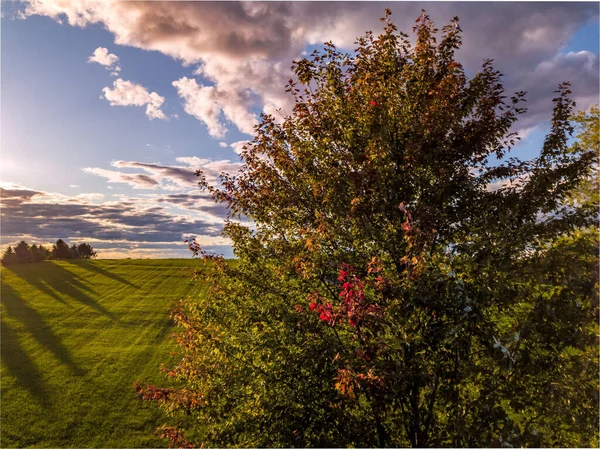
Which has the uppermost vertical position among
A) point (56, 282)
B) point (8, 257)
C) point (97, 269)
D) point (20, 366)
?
point (8, 257)

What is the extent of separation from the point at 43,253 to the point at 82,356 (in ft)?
207

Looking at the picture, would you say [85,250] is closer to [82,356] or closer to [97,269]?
[97,269]

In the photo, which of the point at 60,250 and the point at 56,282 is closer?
the point at 56,282

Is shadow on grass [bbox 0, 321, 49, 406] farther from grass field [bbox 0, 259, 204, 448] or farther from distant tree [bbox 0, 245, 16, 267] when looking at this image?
distant tree [bbox 0, 245, 16, 267]

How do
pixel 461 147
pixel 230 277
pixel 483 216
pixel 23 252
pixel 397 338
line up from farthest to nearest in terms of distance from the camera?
pixel 23 252
pixel 230 277
pixel 461 147
pixel 483 216
pixel 397 338

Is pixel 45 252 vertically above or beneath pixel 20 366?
above

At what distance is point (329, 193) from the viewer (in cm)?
859

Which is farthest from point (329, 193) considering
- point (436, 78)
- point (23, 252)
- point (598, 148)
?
point (23, 252)

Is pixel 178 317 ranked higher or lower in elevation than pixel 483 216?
lower

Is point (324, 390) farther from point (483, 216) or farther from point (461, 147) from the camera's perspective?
point (461, 147)

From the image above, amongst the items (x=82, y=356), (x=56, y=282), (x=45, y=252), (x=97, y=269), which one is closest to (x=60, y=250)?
(x=45, y=252)

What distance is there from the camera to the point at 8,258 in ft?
245

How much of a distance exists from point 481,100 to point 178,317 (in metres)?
8.87

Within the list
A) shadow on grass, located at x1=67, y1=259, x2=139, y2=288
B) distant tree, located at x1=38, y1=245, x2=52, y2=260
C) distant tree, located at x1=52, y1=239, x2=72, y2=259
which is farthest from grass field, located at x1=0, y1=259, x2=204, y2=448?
distant tree, located at x1=52, y1=239, x2=72, y2=259
